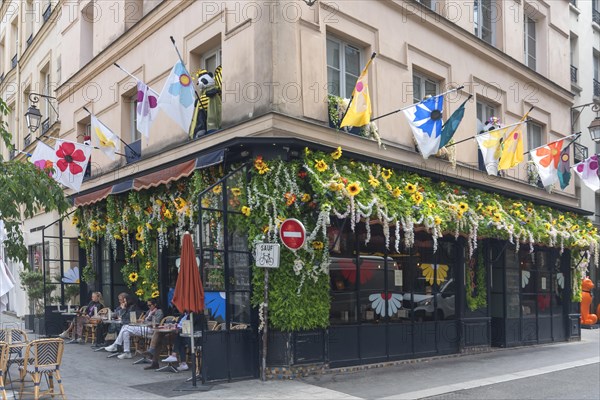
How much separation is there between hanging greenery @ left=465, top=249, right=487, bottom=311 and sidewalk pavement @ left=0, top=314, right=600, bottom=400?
134cm

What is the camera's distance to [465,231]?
46.3 feet

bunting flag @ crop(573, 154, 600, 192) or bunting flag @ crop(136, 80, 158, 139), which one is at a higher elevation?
bunting flag @ crop(136, 80, 158, 139)

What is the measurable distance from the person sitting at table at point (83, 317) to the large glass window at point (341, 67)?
845 cm

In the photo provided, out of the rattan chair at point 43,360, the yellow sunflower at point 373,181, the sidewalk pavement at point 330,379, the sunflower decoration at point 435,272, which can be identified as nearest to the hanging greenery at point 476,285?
the sunflower decoration at point 435,272

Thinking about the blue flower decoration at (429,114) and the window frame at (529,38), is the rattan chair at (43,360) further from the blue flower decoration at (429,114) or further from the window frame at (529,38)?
the window frame at (529,38)

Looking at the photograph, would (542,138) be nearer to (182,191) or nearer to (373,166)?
(373,166)

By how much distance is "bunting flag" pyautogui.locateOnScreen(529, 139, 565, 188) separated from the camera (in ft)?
53.9

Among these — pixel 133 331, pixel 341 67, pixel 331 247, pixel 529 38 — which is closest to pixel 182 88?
pixel 341 67

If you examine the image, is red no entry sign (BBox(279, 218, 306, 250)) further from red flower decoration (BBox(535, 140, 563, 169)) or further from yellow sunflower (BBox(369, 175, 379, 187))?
red flower decoration (BBox(535, 140, 563, 169))

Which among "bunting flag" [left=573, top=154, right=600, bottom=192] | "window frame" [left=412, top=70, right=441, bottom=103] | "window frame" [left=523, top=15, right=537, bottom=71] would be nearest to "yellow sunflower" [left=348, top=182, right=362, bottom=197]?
"window frame" [left=412, top=70, right=441, bottom=103]

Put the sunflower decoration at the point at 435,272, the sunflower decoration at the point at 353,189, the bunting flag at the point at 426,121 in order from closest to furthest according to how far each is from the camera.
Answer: the sunflower decoration at the point at 353,189
the bunting flag at the point at 426,121
the sunflower decoration at the point at 435,272

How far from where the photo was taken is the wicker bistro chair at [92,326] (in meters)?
15.6

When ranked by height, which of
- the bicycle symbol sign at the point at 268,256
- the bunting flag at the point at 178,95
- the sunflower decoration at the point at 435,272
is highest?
the bunting flag at the point at 178,95

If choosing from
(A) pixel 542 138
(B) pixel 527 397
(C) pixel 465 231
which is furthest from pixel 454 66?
(B) pixel 527 397
